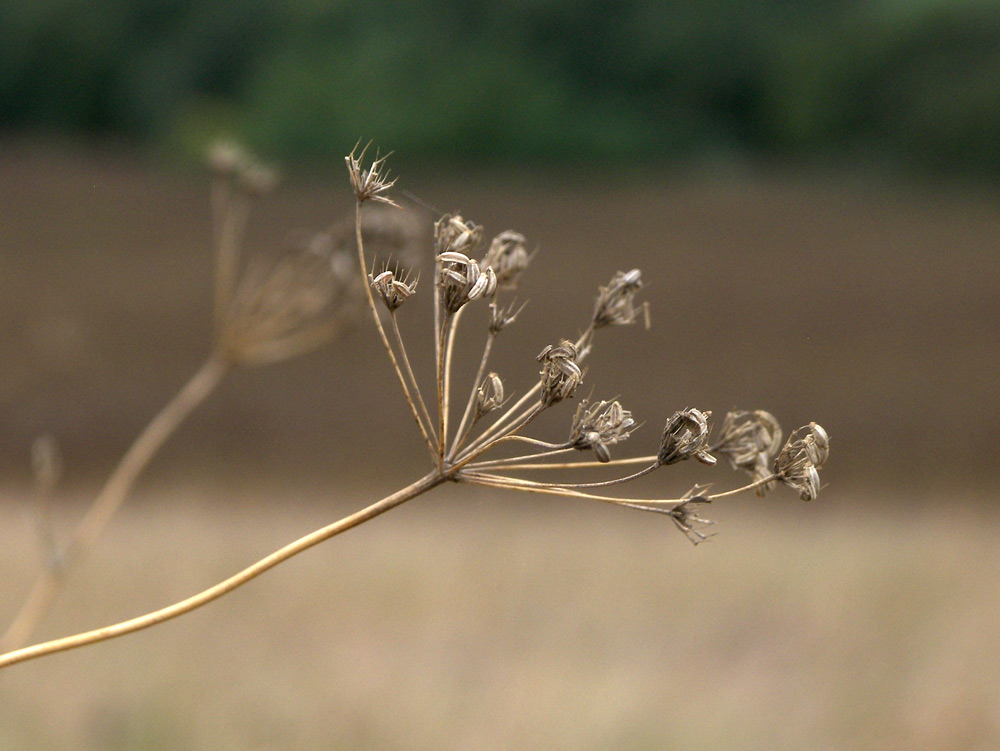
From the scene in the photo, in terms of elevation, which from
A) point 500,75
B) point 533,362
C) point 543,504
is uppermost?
point 500,75

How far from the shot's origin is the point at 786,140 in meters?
7.90

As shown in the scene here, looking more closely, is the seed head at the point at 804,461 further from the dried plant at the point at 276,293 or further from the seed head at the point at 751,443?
the dried plant at the point at 276,293

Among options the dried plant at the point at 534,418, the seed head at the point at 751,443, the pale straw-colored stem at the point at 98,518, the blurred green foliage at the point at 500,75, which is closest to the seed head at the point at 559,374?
the dried plant at the point at 534,418

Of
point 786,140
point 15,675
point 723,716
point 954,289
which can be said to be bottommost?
point 723,716

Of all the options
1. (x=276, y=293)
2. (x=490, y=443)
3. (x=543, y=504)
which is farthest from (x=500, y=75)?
(x=490, y=443)

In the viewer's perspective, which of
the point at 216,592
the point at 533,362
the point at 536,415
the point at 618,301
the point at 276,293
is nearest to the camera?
the point at 216,592

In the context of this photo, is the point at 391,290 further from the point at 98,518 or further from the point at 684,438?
the point at 98,518

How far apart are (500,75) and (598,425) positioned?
8.28 m

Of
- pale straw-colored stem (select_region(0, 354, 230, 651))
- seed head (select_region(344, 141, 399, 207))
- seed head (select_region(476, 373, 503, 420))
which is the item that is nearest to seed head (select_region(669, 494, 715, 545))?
seed head (select_region(476, 373, 503, 420))

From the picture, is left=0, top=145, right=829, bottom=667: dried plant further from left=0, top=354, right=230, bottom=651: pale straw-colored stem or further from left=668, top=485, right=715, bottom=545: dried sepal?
left=0, top=354, right=230, bottom=651: pale straw-colored stem

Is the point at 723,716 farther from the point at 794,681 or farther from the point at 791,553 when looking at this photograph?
the point at 791,553

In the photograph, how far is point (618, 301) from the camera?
65 cm

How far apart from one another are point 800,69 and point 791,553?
224 inches

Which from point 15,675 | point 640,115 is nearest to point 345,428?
point 15,675
